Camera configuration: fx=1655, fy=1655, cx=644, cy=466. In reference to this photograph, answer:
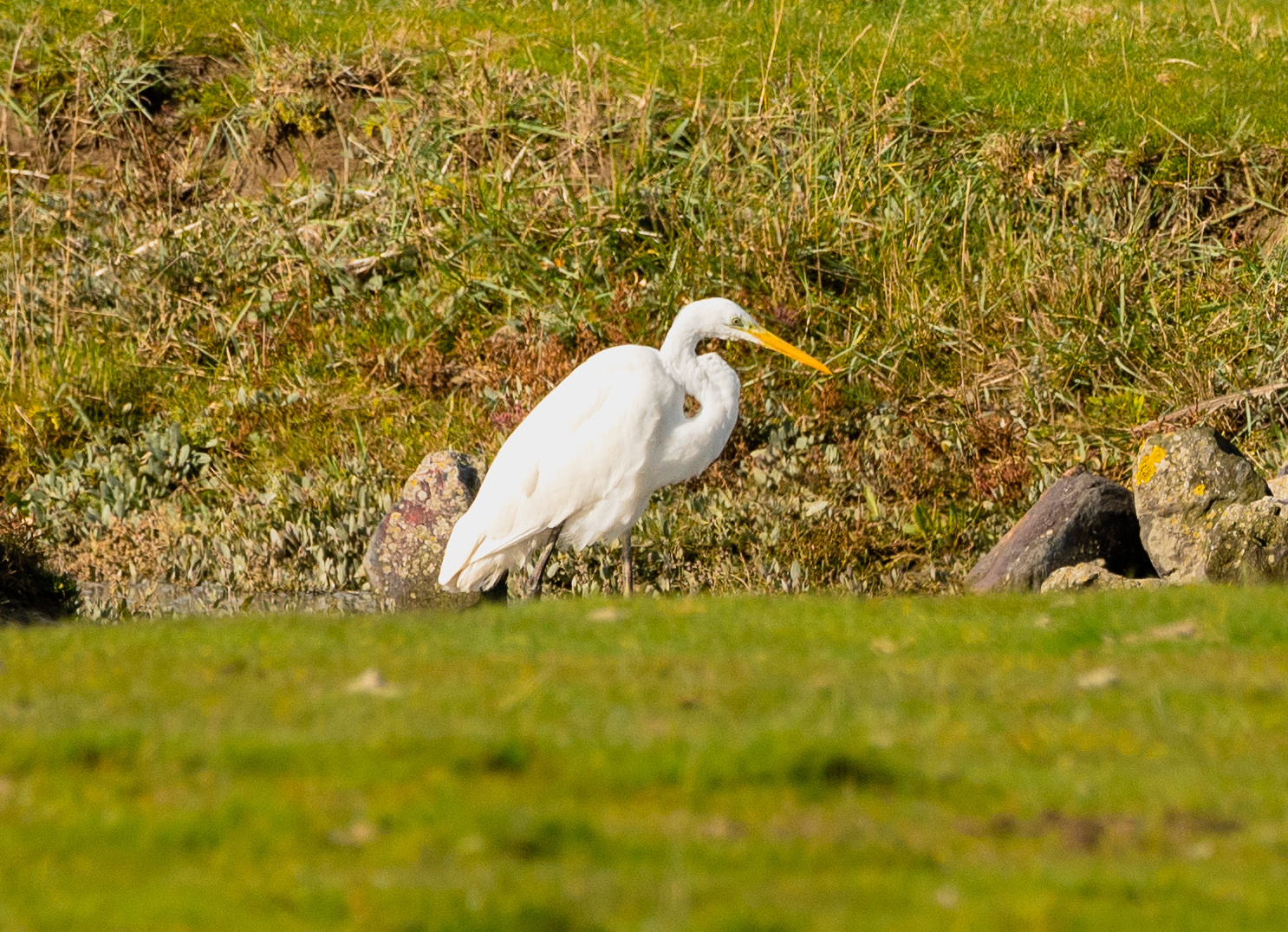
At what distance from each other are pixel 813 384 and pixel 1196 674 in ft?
24.5

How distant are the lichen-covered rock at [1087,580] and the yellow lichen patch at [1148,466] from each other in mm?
832

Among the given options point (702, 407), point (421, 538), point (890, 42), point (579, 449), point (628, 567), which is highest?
point (890, 42)

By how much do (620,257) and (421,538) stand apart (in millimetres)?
4173

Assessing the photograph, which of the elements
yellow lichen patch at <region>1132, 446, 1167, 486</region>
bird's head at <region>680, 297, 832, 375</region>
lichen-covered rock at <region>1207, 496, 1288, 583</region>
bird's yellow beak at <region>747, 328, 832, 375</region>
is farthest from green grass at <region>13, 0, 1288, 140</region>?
lichen-covered rock at <region>1207, 496, 1288, 583</region>

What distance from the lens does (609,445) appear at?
361 inches

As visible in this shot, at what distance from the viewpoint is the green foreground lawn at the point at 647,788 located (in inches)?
131

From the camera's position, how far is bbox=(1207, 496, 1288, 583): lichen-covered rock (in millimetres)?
9031

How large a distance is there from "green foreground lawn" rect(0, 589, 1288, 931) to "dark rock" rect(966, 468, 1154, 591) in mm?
3741

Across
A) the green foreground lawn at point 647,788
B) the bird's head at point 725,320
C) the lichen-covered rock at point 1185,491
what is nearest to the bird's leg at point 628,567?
the bird's head at point 725,320

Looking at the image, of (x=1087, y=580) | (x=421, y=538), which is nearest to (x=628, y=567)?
Answer: (x=421, y=538)

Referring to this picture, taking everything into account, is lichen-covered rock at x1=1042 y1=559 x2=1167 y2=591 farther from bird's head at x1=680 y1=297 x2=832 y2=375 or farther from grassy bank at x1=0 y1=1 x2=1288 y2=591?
bird's head at x1=680 y1=297 x2=832 y2=375

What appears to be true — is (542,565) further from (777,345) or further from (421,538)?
(777,345)

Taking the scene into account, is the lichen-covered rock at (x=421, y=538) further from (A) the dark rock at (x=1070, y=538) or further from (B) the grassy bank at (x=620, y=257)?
(A) the dark rock at (x=1070, y=538)

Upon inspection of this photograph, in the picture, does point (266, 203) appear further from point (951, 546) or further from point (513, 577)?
point (951, 546)
